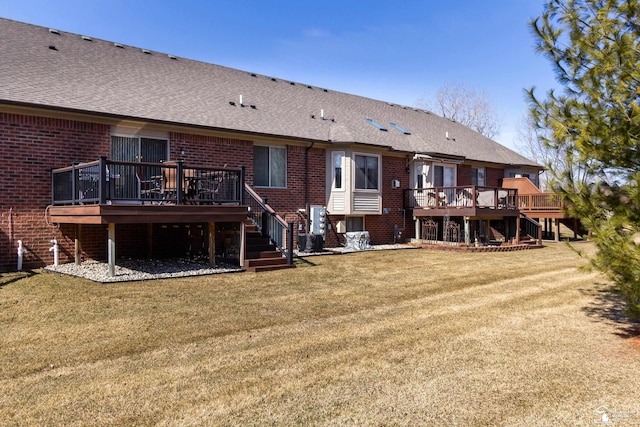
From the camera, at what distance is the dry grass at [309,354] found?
361cm

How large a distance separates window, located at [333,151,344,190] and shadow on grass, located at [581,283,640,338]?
8.79m

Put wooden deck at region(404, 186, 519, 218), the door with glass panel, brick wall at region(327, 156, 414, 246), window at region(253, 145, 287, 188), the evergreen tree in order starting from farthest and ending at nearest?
brick wall at region(327, 156, 414, 246) → wooden deck at region(404, 186, 519, 218) → window at region(253, 145, 287, 188) → the door with glass panel → the evergreen tree

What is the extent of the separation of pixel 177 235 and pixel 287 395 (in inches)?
372

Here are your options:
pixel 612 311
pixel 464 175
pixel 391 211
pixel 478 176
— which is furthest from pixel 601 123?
pixel 478 176

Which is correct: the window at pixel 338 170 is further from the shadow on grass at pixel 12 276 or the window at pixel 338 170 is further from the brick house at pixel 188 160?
the shadow on grass at pixel 12 276

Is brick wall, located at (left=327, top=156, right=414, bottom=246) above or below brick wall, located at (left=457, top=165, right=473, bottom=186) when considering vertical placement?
below

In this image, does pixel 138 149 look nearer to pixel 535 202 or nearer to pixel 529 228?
pixel 529 228

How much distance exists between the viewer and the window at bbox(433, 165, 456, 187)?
63.4 ft

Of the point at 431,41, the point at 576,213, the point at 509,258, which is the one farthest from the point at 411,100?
the point at 576,213

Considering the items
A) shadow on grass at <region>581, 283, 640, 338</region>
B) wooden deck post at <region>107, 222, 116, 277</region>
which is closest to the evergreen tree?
shadow on grass at <region>581, 283, 640, 338</region>

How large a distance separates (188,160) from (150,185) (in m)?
1.77

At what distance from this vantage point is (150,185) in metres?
11.2

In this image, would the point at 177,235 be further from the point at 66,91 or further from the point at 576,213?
the point at 576,213

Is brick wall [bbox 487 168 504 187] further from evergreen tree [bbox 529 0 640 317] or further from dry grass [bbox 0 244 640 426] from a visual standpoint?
evergreen tree [bbox 529 0 640 317]
